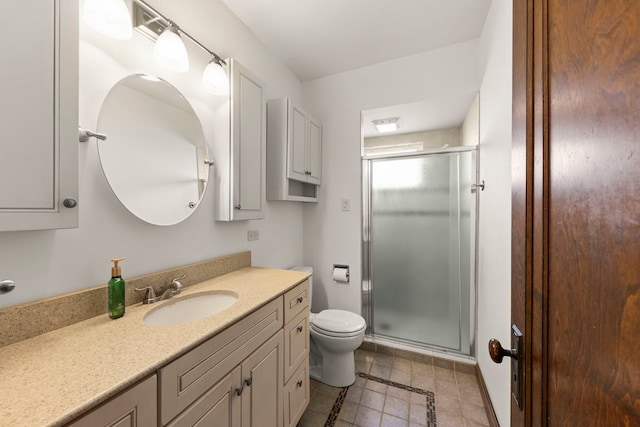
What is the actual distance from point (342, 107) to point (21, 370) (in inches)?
96.4

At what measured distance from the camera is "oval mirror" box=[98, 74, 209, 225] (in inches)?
40.8

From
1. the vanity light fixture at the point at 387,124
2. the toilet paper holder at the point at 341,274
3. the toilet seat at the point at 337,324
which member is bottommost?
the toilet seat at the point at 337,324

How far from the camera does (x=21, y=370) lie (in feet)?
2.08

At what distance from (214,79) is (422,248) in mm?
2034

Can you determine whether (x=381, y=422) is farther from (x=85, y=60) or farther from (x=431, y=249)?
(x=85, y=60)

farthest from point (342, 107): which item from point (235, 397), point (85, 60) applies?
point (235, 397)

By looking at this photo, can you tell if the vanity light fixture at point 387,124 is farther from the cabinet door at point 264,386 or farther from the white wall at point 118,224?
the cabinet door at point 264,386

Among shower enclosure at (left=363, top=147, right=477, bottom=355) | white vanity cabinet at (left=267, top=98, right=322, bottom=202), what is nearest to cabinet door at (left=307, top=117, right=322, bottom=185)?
white vanity cabinet at (left=267, top=98, right=322, bottom=202)

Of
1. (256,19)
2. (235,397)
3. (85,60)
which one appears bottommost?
(235,397)

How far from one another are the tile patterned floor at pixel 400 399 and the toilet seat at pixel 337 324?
0.42 metres

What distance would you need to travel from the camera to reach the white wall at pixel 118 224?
2.73 ft

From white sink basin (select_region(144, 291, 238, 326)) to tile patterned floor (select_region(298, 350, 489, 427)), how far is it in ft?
3.10

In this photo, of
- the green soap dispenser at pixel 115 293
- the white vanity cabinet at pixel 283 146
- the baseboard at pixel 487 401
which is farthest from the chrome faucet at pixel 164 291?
the baseboard at pixel 487 401

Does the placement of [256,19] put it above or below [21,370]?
above
